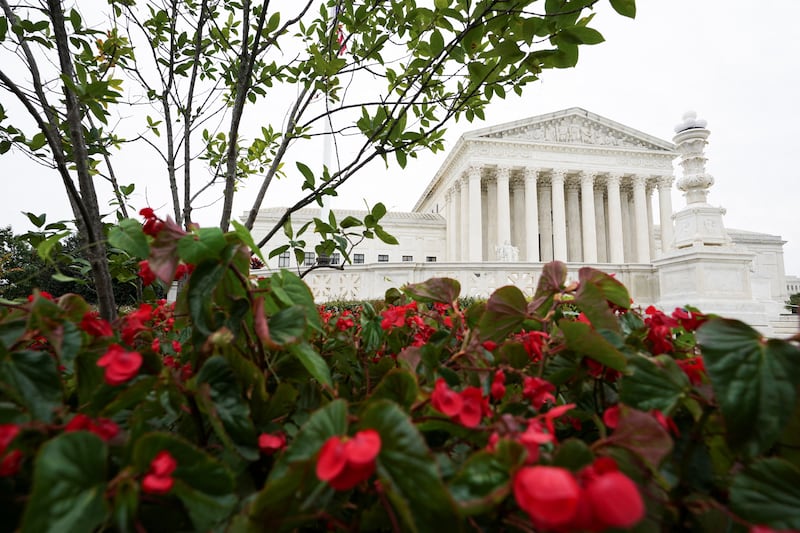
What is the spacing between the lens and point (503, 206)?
2595cm

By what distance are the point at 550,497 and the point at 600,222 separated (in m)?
33.6

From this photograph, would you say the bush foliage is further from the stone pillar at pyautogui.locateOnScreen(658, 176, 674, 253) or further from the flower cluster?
the stone pillar at pyautogui.locateOnScreen(658, 176, 674, 253)

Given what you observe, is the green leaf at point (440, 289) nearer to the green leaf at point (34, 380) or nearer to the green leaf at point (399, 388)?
the green leaf at point (399, 388)

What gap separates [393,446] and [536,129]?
30484mm

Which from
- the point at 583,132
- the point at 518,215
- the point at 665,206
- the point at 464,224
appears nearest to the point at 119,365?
the point at 464,224

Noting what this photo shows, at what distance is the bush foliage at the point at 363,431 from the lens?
325 mm

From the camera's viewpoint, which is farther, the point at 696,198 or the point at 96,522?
the point at 696,198

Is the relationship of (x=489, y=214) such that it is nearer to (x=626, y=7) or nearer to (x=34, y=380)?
(x=626, y=7)

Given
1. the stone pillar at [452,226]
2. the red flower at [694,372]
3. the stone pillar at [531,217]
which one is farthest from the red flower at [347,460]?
the stone pillar at [452,226]

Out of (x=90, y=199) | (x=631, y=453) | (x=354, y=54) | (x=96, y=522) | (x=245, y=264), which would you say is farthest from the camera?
(x=354, y=54)

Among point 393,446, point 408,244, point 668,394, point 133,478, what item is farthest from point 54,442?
point 408,244

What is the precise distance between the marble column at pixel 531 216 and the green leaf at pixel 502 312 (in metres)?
26.7

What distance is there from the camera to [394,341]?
0.95 metres

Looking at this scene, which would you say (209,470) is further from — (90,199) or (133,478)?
(90,199)
